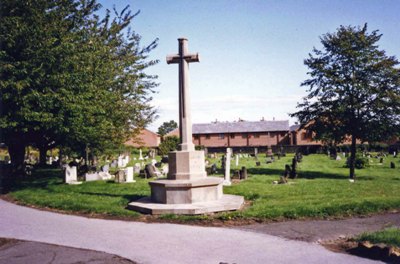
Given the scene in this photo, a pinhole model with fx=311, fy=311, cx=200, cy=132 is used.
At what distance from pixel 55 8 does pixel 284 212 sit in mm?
14447

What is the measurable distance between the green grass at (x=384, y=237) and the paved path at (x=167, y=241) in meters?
0.96

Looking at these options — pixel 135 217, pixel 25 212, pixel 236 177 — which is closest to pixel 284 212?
pixel 135 217

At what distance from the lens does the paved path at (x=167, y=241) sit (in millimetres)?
5379

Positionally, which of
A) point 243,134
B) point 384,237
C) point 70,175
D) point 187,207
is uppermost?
point 243,134

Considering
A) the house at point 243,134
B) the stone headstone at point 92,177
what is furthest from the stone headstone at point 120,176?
the house at point 243,134

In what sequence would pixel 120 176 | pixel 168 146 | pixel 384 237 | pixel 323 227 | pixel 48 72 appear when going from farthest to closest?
pixel 168 146 < pixel 120 176 < pixel 48 72 < pixel 323 227 < pixel 384 237

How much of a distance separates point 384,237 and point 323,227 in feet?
4.79

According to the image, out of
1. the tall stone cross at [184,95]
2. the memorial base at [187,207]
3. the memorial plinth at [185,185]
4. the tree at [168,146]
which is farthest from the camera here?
the tree at [168,146]

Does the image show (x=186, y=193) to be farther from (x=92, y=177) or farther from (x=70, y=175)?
(x=92, y=177)

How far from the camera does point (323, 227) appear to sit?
7.30 m

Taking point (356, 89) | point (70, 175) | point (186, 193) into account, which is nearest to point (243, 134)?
point (356, 89)

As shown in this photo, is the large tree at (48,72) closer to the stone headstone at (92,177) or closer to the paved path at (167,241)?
the stone headstone at (92,177)

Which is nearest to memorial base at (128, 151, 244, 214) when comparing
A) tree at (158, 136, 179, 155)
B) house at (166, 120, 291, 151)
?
tree at (158, 136, 179, 155)

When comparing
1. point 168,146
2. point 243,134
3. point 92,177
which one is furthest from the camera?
point 243,134
